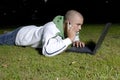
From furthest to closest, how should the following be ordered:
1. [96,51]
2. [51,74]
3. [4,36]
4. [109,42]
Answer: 1. [109,42]
2. [4,36]
3. [96,51]
4. [51,74]

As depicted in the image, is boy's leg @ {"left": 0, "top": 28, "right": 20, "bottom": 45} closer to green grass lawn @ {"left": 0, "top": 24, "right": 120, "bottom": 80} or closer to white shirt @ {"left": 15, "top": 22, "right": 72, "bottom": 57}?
white shirt @ {"left": 15, "top": 22, "right": 72, "bottom": 57}

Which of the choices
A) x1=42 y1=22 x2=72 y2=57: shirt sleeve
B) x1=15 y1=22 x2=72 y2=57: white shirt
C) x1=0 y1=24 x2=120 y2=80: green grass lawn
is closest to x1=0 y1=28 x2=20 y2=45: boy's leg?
x1=15 y1=22 x2=72 y2=57: white shirt

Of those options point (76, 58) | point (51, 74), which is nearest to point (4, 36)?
point (76, 58)

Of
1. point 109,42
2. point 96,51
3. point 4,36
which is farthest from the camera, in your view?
point 109,42

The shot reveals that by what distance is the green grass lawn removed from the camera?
15.9 feet

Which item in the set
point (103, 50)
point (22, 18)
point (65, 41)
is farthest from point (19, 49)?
point (22, 18)

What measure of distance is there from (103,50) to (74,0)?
12647 mm

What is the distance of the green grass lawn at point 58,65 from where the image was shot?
4.86 metres

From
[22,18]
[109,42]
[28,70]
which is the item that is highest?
[28,70]

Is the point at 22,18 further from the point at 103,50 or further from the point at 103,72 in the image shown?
the point at 103,72

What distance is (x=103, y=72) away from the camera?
5.01 m

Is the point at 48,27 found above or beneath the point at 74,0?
above

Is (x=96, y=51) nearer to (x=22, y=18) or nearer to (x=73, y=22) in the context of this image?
(x=73, y=22)

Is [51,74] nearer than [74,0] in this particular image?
Yes
